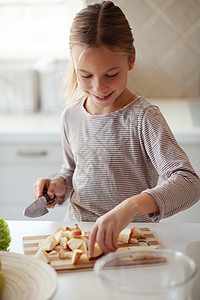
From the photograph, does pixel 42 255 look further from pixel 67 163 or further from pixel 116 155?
pixel 67 163

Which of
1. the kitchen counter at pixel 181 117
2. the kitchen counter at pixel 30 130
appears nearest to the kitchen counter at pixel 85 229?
the kitchen counter at pixel 181 117

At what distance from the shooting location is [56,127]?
2049 mm

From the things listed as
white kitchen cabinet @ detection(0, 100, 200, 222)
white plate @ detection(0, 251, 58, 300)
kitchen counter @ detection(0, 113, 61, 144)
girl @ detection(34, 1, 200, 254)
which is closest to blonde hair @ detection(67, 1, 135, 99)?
girl @ detection(34, 1, 200, 254)

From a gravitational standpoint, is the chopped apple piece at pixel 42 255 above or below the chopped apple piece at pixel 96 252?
below

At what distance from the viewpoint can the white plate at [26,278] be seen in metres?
0.71

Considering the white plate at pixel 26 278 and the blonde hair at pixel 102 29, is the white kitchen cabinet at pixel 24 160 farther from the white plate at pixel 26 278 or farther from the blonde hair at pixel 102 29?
the white plate at pixel 26 278

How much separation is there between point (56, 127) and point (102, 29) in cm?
98

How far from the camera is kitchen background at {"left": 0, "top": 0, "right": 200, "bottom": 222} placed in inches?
64.2

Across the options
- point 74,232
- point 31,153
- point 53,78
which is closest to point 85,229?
point 74,232

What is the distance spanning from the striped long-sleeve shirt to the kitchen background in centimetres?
17

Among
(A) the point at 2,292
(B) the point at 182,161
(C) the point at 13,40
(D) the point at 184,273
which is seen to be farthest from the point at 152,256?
(C) the point at 13,40

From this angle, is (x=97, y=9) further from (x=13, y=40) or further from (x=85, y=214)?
(x=13, y=40)

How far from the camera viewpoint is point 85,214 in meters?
1.30

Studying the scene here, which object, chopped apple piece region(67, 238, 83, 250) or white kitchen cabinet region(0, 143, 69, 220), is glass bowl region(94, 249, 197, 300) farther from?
white kitchen cabinet region(0, 143, 69, 220)
